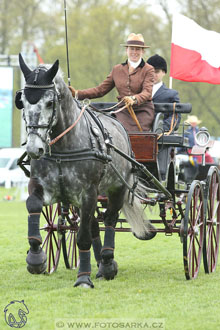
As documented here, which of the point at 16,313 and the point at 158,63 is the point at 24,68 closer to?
the point at 16,313

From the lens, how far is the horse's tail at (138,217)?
7656 millimetres

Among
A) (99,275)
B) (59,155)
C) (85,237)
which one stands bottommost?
(99,275)

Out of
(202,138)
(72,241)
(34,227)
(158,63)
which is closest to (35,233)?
(34,227)

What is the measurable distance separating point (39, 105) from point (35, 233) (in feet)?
3.64

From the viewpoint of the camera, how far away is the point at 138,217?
25.2 feet

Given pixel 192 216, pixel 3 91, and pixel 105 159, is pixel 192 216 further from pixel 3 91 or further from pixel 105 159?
pixel 3 91

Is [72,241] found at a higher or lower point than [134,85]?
lower

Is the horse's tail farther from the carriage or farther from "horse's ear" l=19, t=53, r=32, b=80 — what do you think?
"horse's ear" l=19, t=53, r=32, b=80

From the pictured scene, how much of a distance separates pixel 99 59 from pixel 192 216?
26136mm

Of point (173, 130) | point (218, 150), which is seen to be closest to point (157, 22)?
point (218, 150)

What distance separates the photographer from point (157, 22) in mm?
32969

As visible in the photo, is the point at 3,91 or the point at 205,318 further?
the point at 3,91

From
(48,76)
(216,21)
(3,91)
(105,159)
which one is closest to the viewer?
(48,76)

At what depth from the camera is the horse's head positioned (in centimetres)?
584
